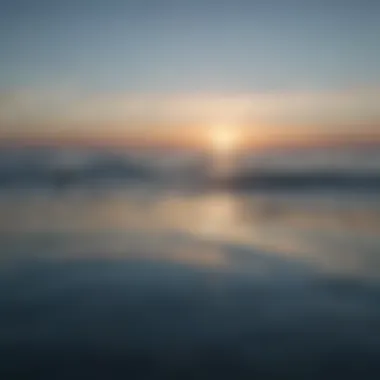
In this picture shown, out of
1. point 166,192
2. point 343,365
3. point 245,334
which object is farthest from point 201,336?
point 166,192

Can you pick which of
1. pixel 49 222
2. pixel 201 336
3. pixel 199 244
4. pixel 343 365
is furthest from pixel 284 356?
pixel 49 222

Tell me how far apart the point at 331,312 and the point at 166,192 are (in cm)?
1082

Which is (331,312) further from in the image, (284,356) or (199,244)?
(199,244)

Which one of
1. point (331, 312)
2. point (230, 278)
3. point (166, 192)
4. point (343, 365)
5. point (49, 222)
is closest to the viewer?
point (343, 365)

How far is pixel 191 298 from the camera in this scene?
629 cm

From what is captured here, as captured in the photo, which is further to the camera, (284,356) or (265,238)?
(265,238)

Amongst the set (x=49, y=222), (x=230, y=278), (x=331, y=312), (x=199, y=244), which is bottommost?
(x=331, y=312)

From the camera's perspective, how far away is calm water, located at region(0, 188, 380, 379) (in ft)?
15.4

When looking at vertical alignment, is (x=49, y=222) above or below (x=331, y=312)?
above

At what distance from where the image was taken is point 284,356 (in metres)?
4.83

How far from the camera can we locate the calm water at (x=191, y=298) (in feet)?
15.4

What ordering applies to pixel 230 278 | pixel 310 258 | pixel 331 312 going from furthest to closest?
pixel 310 258 → pixel 230 278 → pixel 331 312

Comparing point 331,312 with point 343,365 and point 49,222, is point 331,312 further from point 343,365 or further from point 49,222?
point 49,222

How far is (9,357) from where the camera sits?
185 inches
